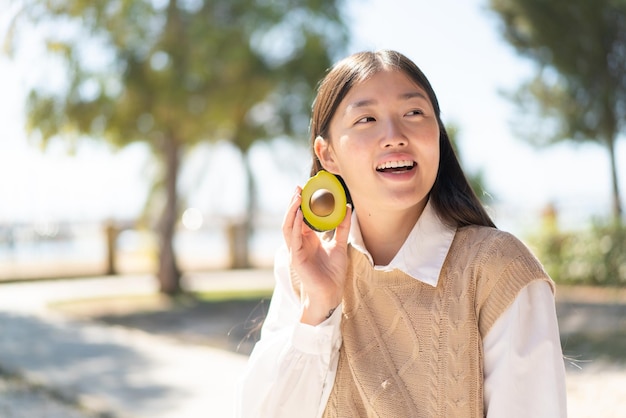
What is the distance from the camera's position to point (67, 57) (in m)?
10.3

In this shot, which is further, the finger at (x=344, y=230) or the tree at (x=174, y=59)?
the tree at (x=174, y=59)

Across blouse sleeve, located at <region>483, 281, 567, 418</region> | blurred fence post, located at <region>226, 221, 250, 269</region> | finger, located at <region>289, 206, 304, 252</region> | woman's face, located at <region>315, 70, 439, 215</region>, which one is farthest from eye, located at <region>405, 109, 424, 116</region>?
blurred fence post, located at <region>226, 221, 250, 269</region>

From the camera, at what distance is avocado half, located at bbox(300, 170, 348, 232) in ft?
6.71

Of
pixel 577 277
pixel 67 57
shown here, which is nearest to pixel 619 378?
pixel 577 277

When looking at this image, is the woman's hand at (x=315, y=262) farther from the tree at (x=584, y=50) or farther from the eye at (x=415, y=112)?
the tree at (x=584, y=50)

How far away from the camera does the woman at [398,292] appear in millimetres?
1745

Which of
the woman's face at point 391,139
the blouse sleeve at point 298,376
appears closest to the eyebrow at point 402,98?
the woman's face at point 391,139

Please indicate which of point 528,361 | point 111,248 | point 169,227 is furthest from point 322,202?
point 111,248

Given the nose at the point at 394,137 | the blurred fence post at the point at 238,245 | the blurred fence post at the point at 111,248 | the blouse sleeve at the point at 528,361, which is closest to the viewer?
the blouse sleeve at the point at 528,361

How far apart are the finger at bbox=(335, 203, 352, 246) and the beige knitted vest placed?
0.09m

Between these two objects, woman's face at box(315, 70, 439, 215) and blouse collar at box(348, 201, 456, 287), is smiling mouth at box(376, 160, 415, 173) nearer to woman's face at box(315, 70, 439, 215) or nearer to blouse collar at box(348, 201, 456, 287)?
woman's face at box(315, 70, 439, 215)

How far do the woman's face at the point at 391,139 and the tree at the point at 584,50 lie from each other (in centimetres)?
1110

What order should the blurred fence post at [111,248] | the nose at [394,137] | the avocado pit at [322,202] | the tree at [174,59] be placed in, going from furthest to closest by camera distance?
1. the blurred fence post at [111,248]
2. the tree at [174,59]
3. the avocado pit at [322,202]
4. the nose at [394,137]

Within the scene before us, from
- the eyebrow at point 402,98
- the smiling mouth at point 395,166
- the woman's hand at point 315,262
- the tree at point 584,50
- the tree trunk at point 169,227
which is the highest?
the tree at point 584,50
